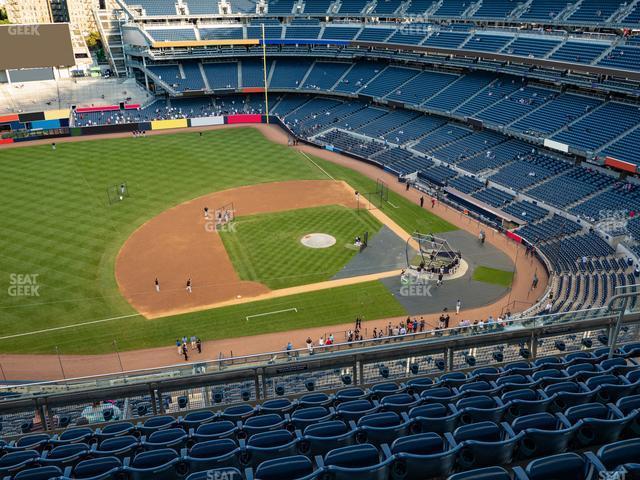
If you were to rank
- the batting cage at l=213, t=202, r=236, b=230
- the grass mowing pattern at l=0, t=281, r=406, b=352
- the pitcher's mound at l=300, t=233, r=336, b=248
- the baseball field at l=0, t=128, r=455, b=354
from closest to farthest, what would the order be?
the grass mowing pattern at l=0, t=281, r=406, b=352 < the baseball field at l=0, t=128, r=455, b=354 < the pitcher's mound at l=300, t=233, r=336, b=248 < the batting cage at l=213, t=202, r=236, b=230

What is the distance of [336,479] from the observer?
8180 millimetres

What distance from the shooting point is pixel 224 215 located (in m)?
47.9

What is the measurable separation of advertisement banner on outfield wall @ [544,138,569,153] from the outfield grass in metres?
17.2

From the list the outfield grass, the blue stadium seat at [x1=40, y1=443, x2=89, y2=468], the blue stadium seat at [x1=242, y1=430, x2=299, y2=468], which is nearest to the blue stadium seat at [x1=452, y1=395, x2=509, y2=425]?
the blue stadium seat at [x1=242, y1=430, x2=299, y2=468]

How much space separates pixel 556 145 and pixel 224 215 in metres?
32.8

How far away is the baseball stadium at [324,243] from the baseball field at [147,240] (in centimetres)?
26

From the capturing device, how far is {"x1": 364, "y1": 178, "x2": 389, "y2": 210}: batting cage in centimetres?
5084

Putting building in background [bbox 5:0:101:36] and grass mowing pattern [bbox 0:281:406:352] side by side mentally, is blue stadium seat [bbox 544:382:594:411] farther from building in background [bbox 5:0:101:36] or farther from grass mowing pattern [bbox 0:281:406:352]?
building in background [bbox 5:0:101:36]

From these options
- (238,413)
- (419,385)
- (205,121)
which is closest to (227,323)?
(238,413)

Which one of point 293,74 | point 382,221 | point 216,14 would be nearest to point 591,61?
point 382,221

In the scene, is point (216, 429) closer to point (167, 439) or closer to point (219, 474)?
point (167, 439)

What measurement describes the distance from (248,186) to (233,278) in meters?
19.6

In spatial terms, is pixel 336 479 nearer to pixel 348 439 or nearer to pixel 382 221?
pixel 348 439

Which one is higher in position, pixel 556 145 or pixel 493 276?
pixel 556 145
